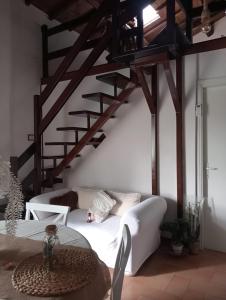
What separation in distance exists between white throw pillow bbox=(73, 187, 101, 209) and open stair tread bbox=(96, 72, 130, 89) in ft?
4.75

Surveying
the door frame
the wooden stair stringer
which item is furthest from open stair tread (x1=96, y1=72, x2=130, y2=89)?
the door frame

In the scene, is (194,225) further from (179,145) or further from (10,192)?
(10,192)

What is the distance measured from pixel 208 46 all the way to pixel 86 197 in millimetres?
2394

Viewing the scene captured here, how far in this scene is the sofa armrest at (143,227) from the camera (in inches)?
95.4

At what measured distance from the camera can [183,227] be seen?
114 inches

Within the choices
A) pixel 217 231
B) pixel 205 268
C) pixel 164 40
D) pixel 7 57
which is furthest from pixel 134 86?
pixel 205 268

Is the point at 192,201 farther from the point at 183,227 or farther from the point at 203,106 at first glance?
the point at 203,106

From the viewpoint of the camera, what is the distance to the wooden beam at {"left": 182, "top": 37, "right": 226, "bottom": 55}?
8.80ft

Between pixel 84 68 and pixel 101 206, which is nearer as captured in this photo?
pixel 84 68

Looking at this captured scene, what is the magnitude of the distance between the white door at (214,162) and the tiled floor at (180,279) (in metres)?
0.24

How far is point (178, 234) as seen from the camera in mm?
2871

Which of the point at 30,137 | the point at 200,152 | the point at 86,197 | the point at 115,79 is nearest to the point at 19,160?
the point at 30,137

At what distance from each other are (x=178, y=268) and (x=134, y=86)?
7.13 ft

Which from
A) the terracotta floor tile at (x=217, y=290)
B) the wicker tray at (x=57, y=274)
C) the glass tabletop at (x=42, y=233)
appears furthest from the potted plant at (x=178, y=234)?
the wicker tray at (x=57, y=274)
